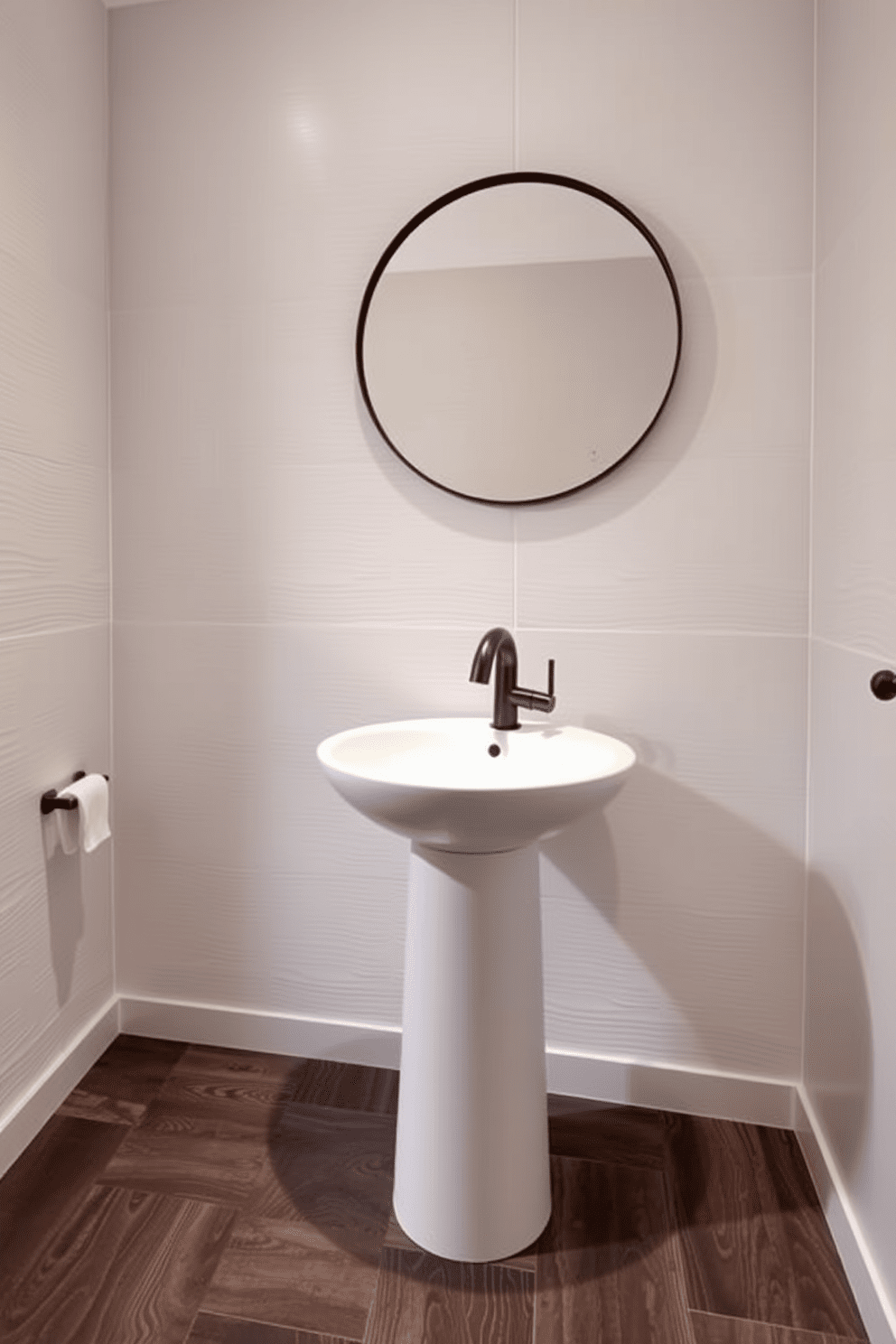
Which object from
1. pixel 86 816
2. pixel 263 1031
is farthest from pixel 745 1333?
pixel 86 816

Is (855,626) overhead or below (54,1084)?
overhead

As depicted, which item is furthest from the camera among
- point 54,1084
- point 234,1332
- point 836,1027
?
point 54,1084

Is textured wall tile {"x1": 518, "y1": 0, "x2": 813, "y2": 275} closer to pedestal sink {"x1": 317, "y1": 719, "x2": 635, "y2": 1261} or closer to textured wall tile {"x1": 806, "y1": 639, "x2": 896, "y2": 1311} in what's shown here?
textured wall tile {"x1": 806, "y1": 639, "x2": 896, "y2": 1311}

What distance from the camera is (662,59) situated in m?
1.45

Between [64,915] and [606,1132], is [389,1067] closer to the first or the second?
[606,1132]

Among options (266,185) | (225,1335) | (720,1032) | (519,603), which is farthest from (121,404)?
(720,1032)

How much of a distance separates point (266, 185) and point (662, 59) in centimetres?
76

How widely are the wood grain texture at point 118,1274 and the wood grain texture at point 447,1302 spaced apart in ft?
0.86

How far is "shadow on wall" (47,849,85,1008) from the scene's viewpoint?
1537 mm

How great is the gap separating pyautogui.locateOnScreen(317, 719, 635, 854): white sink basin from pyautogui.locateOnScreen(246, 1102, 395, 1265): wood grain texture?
64 cm

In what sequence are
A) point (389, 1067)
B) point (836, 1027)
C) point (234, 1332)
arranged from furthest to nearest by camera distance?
point (389, 1067) → point (836, 1027) → point (234, 1332)

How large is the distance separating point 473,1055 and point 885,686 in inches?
30.1

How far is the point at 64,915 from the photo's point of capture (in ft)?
5.17

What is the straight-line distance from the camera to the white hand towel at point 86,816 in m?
1.51
